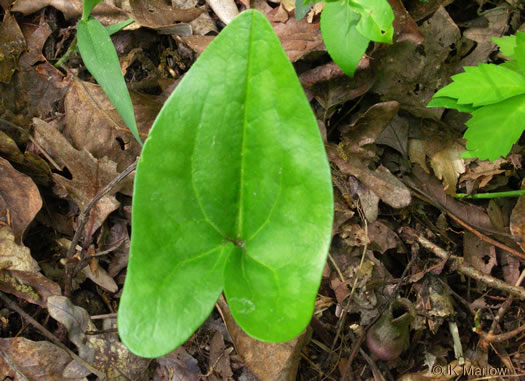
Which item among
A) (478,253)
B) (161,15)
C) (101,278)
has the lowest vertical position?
(478,253)

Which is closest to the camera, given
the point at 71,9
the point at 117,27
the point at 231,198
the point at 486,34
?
the point at 231,198

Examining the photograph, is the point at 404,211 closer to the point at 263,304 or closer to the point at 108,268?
the point at 263,304

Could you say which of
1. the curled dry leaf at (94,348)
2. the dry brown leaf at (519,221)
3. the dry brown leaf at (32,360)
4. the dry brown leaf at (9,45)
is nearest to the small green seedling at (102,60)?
the dry brown leaf at (9,45)

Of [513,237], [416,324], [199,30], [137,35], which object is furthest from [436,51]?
[137,35]

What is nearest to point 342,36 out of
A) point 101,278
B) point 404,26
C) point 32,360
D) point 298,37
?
point 298,37

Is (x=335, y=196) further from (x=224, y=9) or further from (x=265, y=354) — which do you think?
(x=224, y=9)

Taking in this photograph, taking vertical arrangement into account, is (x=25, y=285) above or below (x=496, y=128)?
below

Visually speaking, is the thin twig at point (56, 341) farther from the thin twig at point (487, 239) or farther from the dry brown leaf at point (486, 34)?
the dry brown leaf at point (486, 34)
